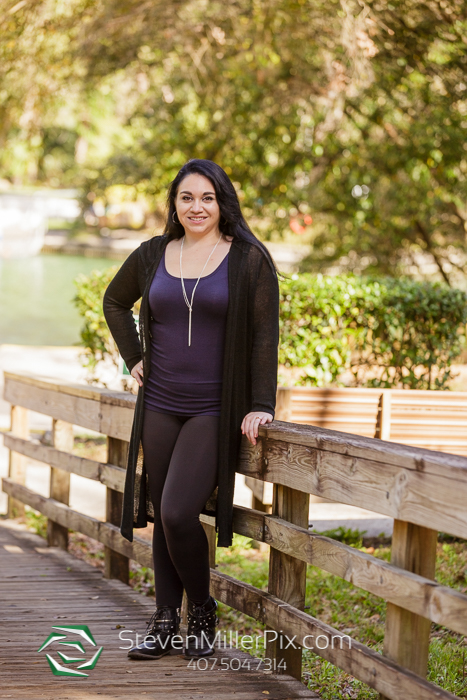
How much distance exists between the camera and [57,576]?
489 cm

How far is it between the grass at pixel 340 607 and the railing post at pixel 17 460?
0.19 metres

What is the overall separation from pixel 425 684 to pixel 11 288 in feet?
116

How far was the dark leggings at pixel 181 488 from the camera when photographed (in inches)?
127

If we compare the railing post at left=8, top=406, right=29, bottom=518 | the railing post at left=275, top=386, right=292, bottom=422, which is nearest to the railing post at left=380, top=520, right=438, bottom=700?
the railing post at left=275, top=386, right=292, bottom=422

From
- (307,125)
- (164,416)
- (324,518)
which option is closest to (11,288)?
(307,125)

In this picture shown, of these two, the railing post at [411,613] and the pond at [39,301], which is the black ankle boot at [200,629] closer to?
the railing post at [411,613]

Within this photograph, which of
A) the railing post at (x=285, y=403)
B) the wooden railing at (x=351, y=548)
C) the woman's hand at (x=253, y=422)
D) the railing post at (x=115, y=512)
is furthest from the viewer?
the railing post at (x=285, y=403)

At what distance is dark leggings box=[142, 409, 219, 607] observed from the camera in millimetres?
3228

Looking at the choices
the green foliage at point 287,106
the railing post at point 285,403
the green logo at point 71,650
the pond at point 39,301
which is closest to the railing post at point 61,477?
the railing post at point 285,403

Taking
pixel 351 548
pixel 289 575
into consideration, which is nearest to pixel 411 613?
pixel 351 548

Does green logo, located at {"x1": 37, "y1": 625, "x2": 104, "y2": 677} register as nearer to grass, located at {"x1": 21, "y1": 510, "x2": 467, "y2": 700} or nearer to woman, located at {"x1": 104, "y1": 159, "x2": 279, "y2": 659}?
woman, located at {"x1": 104, "y1": 159, "x2": 279, "y2": 659}

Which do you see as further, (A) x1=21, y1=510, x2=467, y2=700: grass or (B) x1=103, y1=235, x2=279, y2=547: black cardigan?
(A) x1=21, y1=510, x2=467, y2=700: grass

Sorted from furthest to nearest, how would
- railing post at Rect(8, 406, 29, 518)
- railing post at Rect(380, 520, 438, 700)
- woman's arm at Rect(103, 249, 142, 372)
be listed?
1. railing post at Rect(8, 406, 29, 518)
2. woman's arm at Rect(103, 249, 142, 372)
3. railing post at Rect(380, 520, 438, 700)

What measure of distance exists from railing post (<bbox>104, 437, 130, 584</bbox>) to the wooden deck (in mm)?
66
